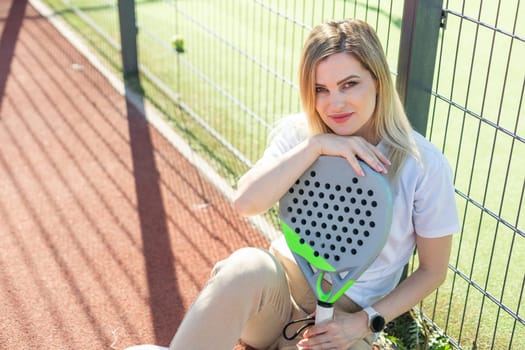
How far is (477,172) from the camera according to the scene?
13.3ft

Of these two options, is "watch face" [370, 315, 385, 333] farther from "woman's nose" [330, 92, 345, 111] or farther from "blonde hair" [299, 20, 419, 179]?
"woman's nose" [330, 92, 345, 111]

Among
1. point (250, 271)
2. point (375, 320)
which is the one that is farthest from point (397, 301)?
point (250, 271)

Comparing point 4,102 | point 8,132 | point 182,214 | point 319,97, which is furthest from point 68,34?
point 319,97

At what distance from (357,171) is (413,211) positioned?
1.06 ft

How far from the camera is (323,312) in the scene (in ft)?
7.84

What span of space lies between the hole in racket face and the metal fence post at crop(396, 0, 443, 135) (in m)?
0.72

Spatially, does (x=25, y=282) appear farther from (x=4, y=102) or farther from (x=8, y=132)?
(x=4, y=102)

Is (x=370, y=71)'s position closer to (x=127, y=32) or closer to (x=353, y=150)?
(x=353, y=150)

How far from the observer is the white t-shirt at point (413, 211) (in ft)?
8.00

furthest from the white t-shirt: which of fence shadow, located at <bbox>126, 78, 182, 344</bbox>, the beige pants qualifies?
fence shadow, located at <bbox>126, 78, 182, 344</bbox>

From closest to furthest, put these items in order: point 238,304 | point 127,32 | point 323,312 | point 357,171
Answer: point 357,171 → point 323,312 → point 238,304 → point 127,32

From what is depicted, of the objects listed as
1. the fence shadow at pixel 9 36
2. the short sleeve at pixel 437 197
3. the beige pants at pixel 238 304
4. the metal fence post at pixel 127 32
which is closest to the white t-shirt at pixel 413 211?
the short sleeve at pixel 437 197

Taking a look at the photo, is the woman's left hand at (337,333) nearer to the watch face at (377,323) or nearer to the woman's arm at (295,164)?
the watch face at (377,323)

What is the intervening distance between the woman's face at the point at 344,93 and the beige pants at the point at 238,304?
533mm
